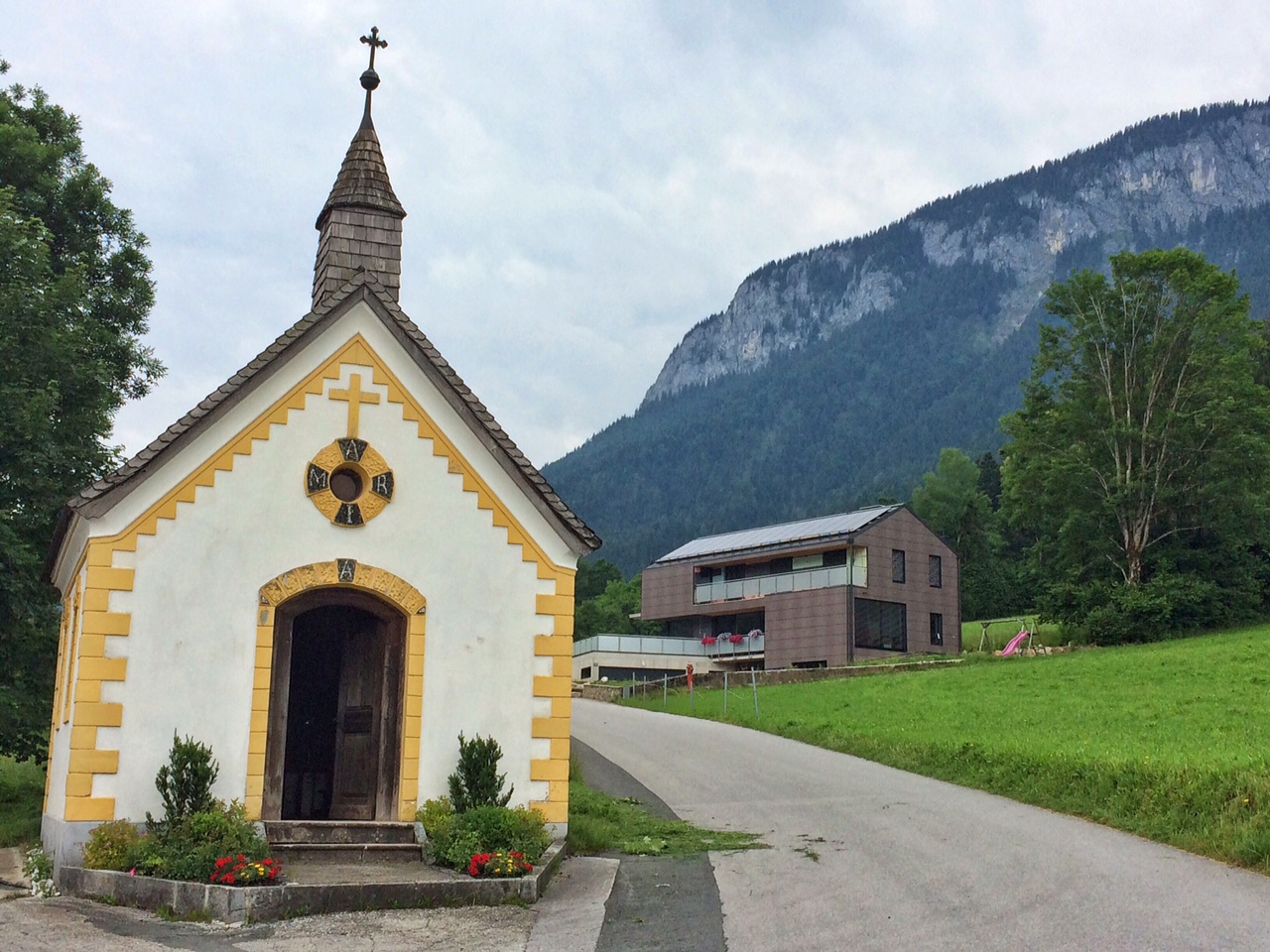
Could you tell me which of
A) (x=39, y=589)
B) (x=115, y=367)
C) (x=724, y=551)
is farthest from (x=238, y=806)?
(x=724, y=551)

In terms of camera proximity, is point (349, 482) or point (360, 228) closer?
point (349, 482)

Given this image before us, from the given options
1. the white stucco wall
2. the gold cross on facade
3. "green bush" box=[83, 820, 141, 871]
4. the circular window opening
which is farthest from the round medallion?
"green bush" box=[83, 820, 141, 871]

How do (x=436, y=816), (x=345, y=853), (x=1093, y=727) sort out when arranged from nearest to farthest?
1. (x=345, y=853)
2. (x=436, y=816)
3. (x=1093, y=727)

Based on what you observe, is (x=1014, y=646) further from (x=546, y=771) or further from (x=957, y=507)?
(x=957, y=507)

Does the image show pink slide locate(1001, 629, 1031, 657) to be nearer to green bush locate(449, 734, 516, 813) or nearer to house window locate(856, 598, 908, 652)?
house window locate(856, 598, 908, 652)

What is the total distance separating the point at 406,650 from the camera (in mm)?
14734

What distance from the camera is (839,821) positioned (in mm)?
16766

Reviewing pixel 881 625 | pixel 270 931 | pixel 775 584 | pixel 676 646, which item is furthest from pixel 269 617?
pixel 676 646

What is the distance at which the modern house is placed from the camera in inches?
2100

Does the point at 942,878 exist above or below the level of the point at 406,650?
below

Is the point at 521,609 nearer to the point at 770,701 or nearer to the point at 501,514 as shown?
the point at 501,514

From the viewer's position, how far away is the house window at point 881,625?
175 feet

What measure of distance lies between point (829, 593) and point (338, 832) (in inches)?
1620

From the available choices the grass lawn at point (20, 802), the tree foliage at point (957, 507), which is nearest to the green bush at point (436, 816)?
the grass lawn at point (20, 802)
